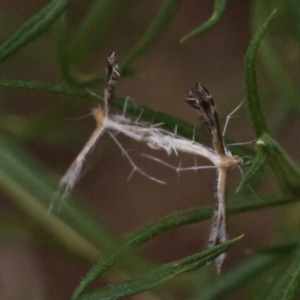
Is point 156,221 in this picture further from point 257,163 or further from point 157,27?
point 157,27

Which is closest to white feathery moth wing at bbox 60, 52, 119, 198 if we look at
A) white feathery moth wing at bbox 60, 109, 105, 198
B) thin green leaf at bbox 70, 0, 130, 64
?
white feathery moth wing at bbox 60, 109, 105, 198

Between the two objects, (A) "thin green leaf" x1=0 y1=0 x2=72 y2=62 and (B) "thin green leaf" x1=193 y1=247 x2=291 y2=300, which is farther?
(B) "thin green leaf" x1=193 y1=247 x2=291 y2=300

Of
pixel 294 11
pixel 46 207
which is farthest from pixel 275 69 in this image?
pixel 46 207

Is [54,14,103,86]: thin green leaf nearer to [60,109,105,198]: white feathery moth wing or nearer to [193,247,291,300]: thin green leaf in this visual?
[60,109,105,198]: white feathery moth wing

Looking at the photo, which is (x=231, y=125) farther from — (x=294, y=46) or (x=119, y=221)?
(x=119, y=221)

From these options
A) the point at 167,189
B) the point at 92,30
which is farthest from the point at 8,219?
the point at 92,30

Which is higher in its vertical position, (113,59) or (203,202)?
(113,59)
